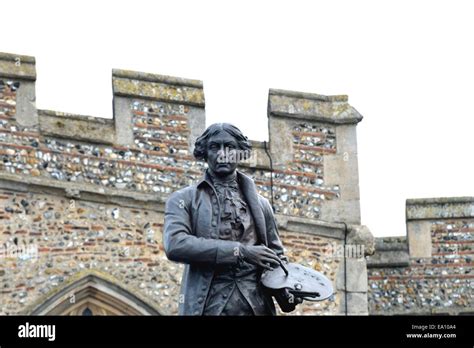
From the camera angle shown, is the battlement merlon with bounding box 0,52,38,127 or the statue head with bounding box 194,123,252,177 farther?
the battlement merlon with bounding box 0,52,38,127

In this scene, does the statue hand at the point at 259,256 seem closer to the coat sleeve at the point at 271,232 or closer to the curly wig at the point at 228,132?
the coat sleeve at the point at 271,232

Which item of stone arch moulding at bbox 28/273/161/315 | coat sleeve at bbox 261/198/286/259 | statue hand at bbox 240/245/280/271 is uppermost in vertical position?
stone arch moulding at bbox 28/273/161/315

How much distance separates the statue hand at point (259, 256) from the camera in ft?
27.4

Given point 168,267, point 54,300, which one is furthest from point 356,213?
point 54,300

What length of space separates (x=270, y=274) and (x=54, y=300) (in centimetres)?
919

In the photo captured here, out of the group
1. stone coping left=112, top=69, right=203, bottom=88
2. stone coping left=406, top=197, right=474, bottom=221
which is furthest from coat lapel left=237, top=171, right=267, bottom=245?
stone coping left=406, top=197, right=474, bottom=221

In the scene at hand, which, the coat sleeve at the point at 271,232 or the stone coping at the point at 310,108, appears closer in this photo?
the coat sleeve at the point at 271,232

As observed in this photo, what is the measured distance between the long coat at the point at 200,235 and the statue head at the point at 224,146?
10 centimetres

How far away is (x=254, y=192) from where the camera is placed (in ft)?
28.7

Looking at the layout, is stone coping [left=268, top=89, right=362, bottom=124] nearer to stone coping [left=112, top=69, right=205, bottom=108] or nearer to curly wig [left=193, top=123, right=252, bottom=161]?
stone coping [left=112, top=69, right=205, bottom=108]

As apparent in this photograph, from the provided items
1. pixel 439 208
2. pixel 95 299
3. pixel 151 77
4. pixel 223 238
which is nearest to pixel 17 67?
pixel 151 77

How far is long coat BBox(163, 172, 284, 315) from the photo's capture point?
27.4 feet

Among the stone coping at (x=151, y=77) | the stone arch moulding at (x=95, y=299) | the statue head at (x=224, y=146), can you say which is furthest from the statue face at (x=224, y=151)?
the stone coping at (x=151, y=77)
